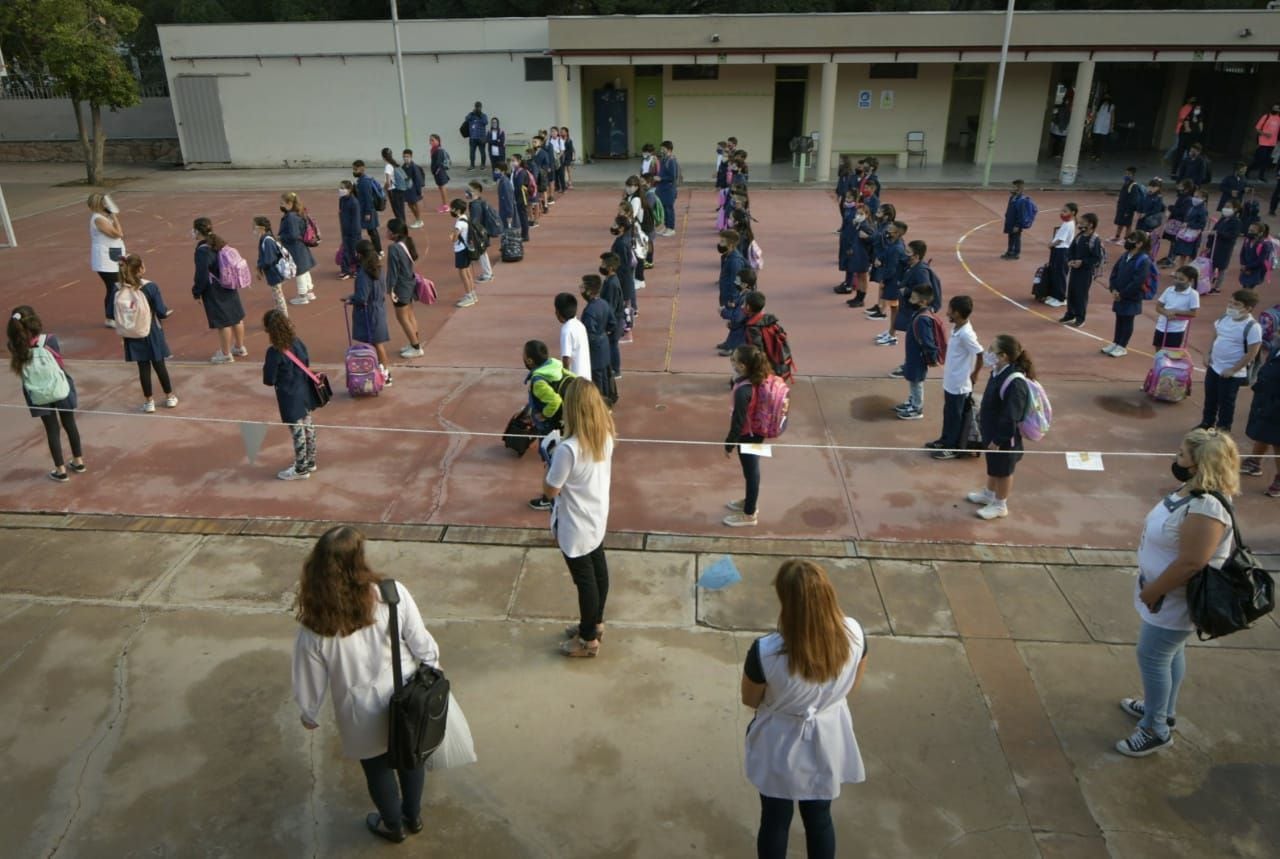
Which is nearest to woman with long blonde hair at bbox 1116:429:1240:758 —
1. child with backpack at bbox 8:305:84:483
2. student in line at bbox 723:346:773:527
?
student in line at bbox 723:346:773:527

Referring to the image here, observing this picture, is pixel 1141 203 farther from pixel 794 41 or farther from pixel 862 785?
pixel 862 785

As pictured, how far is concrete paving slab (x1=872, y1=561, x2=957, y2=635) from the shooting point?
6281mm

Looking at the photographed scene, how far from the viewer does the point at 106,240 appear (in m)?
Answer: 12.2

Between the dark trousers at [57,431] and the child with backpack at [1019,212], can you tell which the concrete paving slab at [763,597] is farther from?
the child with backpack at [1019,212]

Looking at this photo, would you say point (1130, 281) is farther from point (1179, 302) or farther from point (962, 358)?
point (962, 358)

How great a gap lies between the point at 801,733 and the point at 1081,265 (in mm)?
10484

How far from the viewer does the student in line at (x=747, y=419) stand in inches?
270

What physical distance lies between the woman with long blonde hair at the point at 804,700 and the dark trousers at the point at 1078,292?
1029cm

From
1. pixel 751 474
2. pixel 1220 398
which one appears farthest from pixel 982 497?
pixel 1220 398

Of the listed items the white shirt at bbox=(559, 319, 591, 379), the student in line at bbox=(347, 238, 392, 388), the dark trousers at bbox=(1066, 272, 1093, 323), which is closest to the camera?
the white shirt at bbox=(559, 319, 591, 379)

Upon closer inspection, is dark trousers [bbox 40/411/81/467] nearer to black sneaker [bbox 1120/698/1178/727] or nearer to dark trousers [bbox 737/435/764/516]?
dark trousers [bbox 737/435/764/516]

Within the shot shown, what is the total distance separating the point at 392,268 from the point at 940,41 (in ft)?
57.0

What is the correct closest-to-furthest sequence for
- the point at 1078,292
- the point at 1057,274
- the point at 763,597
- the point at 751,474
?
the point at 763,597 < the point at 751,474 < the point at 1078,292 < the point at 1057,274

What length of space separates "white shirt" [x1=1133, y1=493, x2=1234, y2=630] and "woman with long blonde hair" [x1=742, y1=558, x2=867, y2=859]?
2.02m
